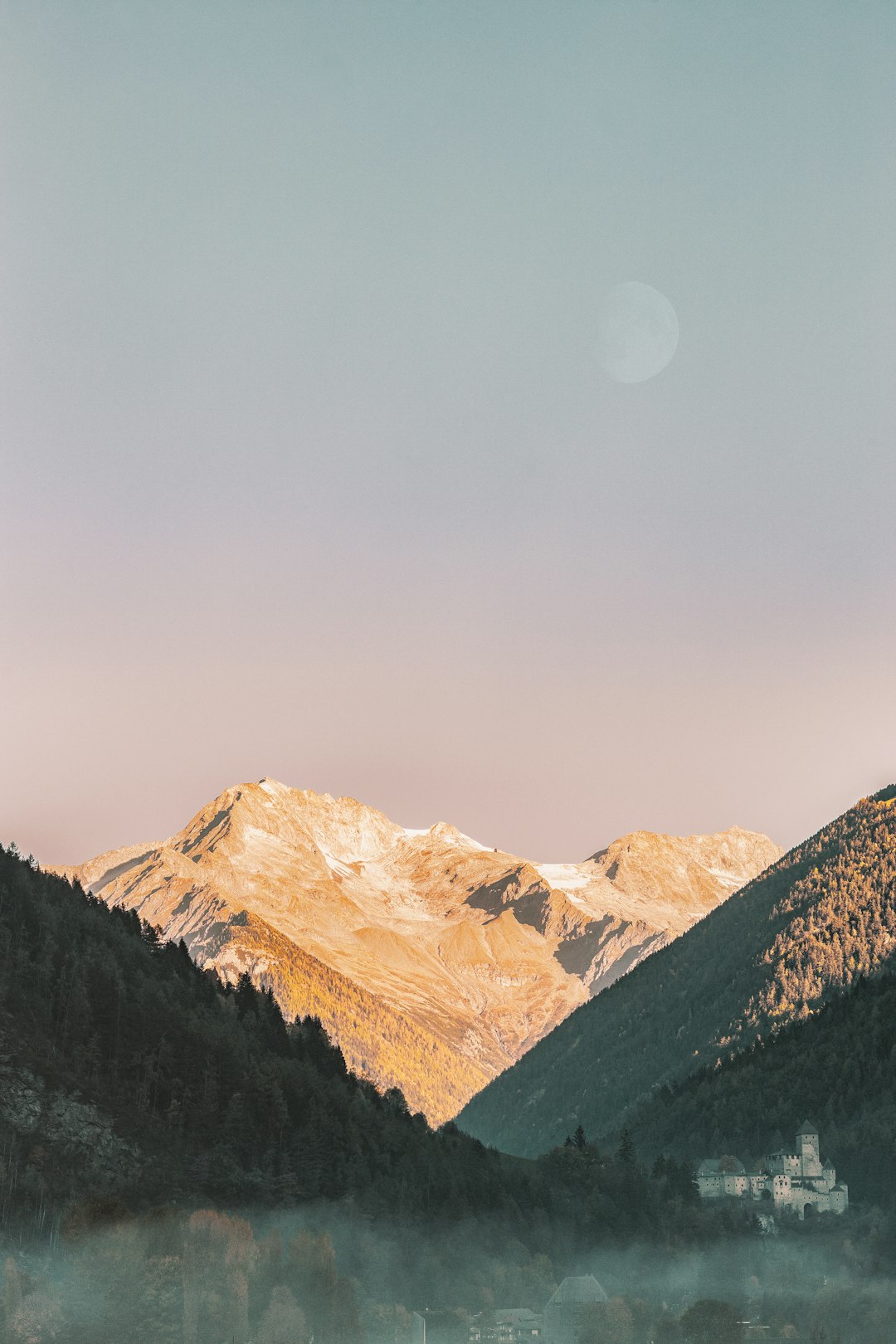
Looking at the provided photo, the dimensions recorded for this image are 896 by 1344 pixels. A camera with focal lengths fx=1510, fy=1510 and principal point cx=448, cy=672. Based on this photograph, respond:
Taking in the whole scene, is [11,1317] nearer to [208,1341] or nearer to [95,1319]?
[95,1319]

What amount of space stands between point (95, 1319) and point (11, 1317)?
13664 millimetres

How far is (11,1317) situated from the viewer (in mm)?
187875

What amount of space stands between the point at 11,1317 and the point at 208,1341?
1056 inches

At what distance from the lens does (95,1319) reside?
198 metres

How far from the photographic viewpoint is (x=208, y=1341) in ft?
655

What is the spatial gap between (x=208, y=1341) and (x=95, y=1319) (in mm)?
15061

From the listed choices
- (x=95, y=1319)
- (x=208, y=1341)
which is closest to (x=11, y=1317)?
(x=95, y=1319)
